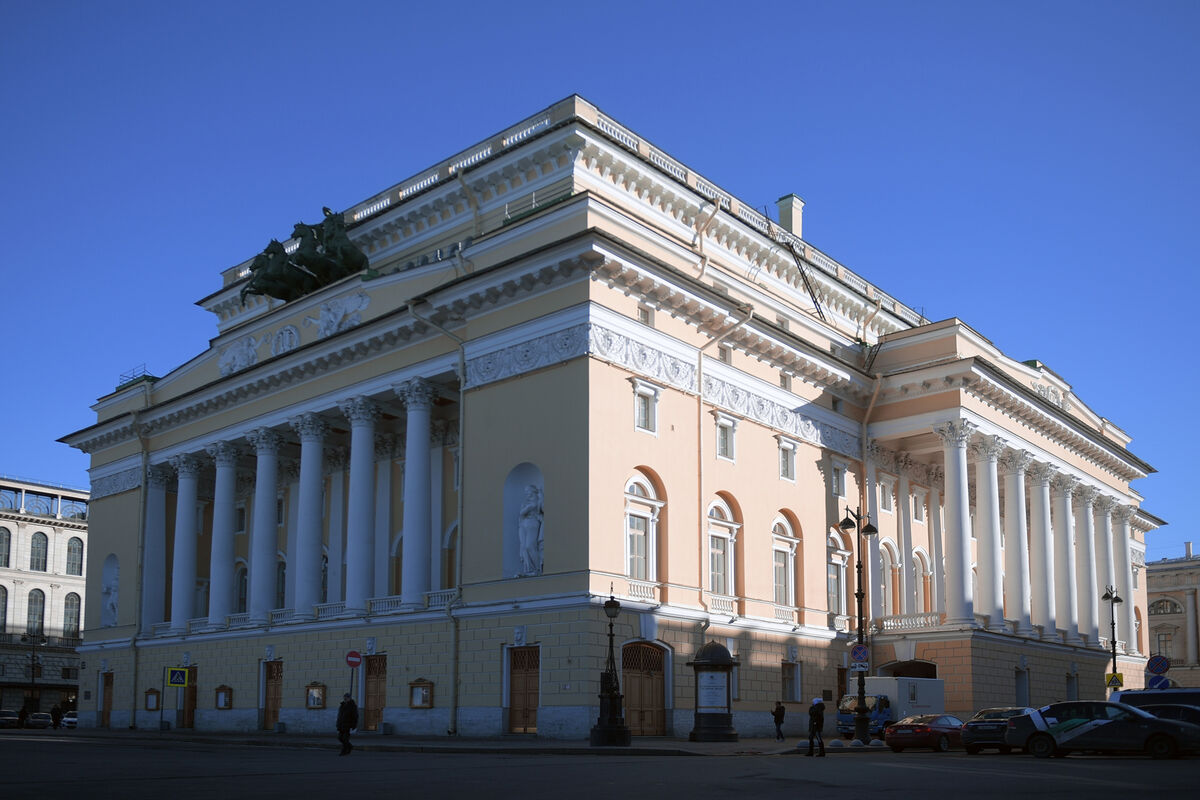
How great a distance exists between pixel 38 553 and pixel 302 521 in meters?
56.5

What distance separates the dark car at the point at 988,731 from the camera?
86.2 feet

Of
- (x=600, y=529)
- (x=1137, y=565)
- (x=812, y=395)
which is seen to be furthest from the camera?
(x=1137, y=565)

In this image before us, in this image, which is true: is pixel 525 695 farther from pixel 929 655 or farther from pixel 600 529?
pixel 929 655

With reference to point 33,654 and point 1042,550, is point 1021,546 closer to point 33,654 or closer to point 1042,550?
point 1042,550

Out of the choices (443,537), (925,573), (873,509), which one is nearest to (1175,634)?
(925,573)

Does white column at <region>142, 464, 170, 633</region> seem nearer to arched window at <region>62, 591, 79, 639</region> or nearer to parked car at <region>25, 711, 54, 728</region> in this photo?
parked car at <region>25, 711, 54, 728</region>

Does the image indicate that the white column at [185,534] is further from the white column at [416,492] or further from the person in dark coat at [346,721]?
the person in dark coat at [346,721]

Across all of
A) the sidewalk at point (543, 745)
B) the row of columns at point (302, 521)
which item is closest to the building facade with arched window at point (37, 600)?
the row of columns at point (302, 521)

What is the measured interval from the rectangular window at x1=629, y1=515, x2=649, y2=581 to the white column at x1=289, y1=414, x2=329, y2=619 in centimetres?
1181

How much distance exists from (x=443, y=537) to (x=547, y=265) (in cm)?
1031

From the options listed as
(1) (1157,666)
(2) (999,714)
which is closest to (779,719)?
(2) (999,714)

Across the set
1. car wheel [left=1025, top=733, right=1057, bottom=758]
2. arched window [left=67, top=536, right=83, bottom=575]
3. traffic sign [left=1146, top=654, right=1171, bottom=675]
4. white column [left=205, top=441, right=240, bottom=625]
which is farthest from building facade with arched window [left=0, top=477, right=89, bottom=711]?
car wheel [left=1025, top=733, right=1057, bottom=758]

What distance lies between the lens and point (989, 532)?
40906mm

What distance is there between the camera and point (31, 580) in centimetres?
8481
